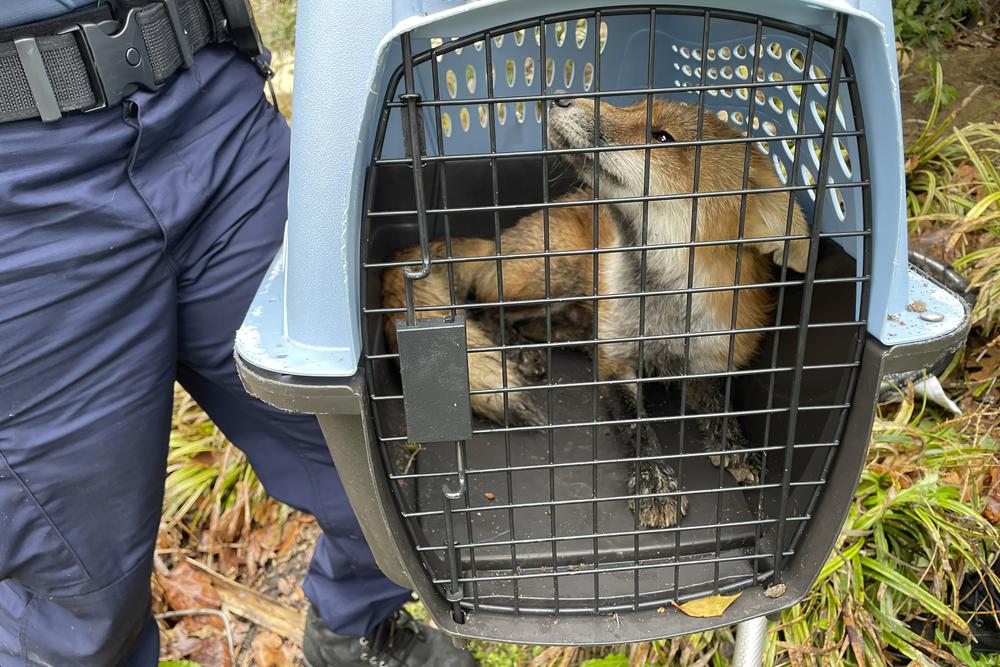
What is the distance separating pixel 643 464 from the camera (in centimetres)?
194

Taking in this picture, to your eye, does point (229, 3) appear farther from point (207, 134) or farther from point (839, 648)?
point (839, 648)

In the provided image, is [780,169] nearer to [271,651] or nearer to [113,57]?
[113,57]

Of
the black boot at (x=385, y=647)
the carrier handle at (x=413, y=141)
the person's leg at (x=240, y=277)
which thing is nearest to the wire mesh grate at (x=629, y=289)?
the carrier handle at (x=413, y=141)

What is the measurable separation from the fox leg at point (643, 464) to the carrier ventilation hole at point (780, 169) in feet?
1.98

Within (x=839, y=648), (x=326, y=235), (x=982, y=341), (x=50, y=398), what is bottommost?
(x=839, y=648)

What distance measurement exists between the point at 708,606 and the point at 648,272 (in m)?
0.97

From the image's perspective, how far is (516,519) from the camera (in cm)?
169

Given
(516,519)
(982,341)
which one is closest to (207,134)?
(516,519)

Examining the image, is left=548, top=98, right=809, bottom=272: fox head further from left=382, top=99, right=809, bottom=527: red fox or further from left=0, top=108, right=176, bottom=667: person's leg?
left=0, top=108, right=176, bottom=667: person's leg

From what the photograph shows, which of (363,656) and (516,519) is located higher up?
(516,519)

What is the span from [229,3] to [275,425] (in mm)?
932

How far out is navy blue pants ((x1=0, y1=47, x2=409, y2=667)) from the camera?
1.43 m

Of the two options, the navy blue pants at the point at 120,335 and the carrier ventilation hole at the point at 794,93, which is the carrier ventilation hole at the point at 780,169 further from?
the navy blue pants at the point at 120,335

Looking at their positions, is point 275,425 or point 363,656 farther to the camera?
point 363,656
